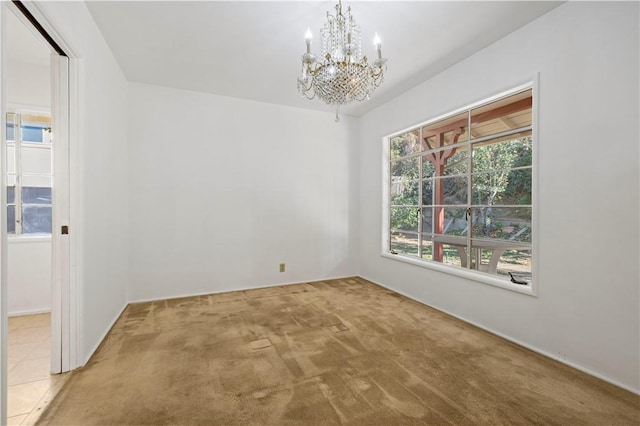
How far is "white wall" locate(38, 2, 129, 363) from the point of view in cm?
205

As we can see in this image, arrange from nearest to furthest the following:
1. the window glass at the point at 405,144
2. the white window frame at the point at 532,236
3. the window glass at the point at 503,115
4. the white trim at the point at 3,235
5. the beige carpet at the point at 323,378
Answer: the white trim at the point at 3,235 < the beige carpet at the point at 323,378 < the white window frame at the point at 532,236 < the window glass at the point at 503,115 < the window glass at the point at 405,144

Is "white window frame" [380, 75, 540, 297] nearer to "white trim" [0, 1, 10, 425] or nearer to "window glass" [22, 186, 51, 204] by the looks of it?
"white trim" [0, 1, 10, 425]

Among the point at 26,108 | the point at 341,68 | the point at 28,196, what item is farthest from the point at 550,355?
the point at 26,108

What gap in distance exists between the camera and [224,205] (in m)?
3.96

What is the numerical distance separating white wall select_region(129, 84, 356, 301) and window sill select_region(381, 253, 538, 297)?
4.68 feet

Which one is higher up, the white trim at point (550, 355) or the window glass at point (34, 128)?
the window glass at point (34, 128)

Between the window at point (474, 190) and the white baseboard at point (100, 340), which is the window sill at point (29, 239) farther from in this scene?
the window at point (474, 190)

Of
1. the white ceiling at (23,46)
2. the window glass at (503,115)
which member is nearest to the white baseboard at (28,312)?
the white ceiling at (23,46)

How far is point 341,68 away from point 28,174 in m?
3.72

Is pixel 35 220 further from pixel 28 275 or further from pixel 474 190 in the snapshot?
pixel 474 190

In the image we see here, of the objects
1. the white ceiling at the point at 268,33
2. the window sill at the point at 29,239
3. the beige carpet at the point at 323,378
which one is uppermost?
the white ceiling at the point at 268,33

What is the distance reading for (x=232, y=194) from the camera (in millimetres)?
4012

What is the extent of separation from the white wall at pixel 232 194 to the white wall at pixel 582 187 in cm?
248

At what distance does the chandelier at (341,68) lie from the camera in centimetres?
205
